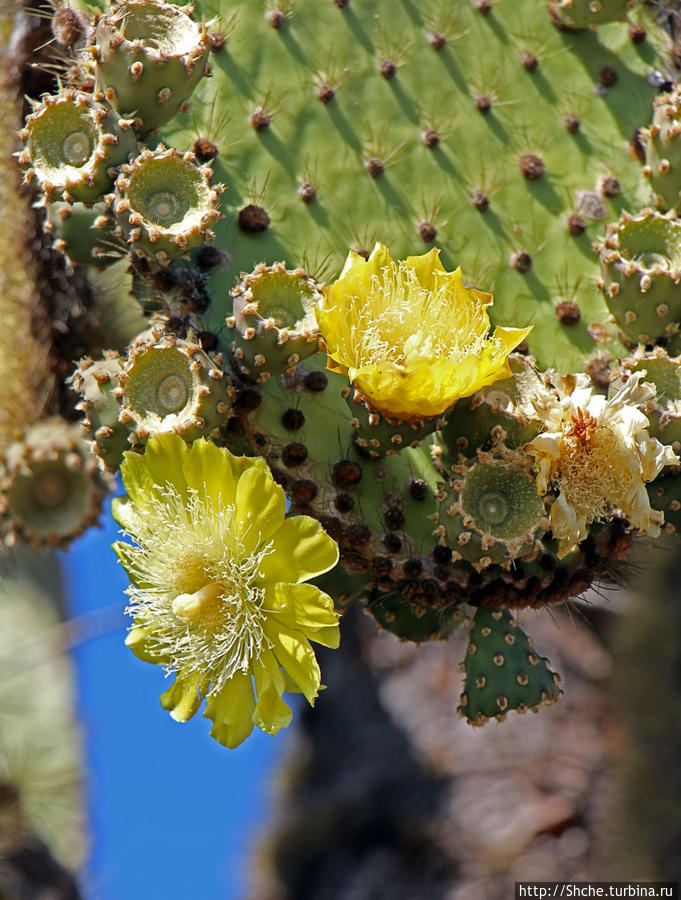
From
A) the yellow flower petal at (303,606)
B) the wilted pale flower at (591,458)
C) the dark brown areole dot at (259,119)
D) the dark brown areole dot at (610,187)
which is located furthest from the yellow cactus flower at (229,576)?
the dark brown areole dot at (610,187)

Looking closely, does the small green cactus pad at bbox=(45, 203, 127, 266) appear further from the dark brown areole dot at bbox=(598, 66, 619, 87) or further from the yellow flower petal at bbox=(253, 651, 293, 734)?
the dark brown areole dot at bbox=(598, 66, 619, 87)

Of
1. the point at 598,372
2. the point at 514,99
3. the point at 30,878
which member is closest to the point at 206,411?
the point at 598,372

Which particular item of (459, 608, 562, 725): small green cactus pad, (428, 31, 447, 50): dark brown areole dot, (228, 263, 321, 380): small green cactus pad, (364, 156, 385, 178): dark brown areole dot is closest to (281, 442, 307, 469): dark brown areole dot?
(228, 263, 321, 380): small green cactus pad

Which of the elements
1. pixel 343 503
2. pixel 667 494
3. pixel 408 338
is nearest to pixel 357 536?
pixel 343 503

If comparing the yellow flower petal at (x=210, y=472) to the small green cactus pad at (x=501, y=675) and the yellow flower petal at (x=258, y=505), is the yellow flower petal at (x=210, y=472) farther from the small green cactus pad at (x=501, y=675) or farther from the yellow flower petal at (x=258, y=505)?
the small green cactus pad at (x=501, y=675)

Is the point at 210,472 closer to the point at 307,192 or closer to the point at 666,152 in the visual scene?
the point at 307,192

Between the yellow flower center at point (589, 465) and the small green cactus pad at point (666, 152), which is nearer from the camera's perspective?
the yellow flower center at point (589, 465)
